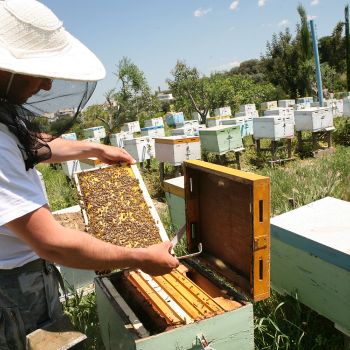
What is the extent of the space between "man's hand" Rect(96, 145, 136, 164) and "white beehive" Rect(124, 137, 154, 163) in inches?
302

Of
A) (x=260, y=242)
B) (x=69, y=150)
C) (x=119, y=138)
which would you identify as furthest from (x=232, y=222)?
(x=119, y=138)

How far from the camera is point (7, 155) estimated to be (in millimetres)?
1417

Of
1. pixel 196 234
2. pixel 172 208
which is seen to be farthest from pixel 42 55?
pixel 172 208

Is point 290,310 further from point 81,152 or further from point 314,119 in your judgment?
point 314,119

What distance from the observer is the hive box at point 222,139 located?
1003cm

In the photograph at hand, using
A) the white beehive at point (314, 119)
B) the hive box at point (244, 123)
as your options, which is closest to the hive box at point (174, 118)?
the hive box at point (244, 123)

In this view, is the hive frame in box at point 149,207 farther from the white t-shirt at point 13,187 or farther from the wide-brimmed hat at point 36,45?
the wide-brimmed hat at point 36,45

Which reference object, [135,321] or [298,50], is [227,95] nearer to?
[298,50]

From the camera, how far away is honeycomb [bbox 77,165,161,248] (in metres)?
2.75

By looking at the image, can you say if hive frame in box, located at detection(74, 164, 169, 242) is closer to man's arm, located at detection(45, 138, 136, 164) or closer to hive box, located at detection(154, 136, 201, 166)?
man's arm, located at detection(45, 138, 136, 164)

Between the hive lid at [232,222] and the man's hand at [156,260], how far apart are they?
0.42 m

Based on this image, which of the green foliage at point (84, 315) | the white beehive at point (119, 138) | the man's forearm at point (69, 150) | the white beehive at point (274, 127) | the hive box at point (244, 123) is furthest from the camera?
the white beehive at point (119, 138)

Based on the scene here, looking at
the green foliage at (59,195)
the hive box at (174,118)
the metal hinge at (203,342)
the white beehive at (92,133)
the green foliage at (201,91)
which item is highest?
the green foliage at (201,91)

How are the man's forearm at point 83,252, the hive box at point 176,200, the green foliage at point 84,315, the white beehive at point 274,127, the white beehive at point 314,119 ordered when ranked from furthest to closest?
the white beehive at point 314,119 < the white beehive at point 274,127 < the hive box at point 176,200 < the green foliage at point 84,315 < the man's forearm at point 83,252
